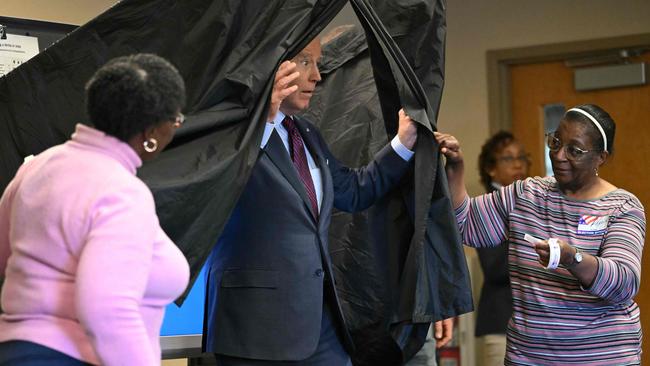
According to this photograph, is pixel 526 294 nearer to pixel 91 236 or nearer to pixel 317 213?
pixel 317 213

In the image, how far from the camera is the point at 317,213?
257cm

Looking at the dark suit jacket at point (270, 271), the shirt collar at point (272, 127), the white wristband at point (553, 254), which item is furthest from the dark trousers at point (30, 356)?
the white wristband at point (553, 254)

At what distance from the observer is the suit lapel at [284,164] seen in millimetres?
2514

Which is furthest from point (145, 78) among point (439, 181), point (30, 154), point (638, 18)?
point (638, 18)

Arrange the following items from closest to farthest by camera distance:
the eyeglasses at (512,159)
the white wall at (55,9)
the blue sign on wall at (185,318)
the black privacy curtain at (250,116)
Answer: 1. the black privacy curtain at (250,116)
2. the blue sign on wall at (185,318)
3. the white wall at (55,9)
4. the eyeglasses at (512,159)

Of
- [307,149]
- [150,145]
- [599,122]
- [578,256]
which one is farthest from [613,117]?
[150,145]

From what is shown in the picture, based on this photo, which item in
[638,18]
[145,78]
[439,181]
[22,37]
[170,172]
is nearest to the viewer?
[145,78]

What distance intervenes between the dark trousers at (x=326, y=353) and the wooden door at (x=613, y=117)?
325 centimetres

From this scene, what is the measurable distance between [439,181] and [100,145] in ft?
3.90

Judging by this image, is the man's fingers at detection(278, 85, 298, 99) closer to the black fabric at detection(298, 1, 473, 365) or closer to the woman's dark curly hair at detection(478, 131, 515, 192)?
the black fabric at detection(298, 1, 473, 365)

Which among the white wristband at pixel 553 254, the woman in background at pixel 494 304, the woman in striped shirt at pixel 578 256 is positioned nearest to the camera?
the white wristband at pixel 553 254

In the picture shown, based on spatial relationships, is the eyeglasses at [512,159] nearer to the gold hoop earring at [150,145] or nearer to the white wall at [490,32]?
the white wall at [490,32]

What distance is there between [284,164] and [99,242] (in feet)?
3.06

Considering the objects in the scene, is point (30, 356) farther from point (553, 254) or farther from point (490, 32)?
point (490, 32)
